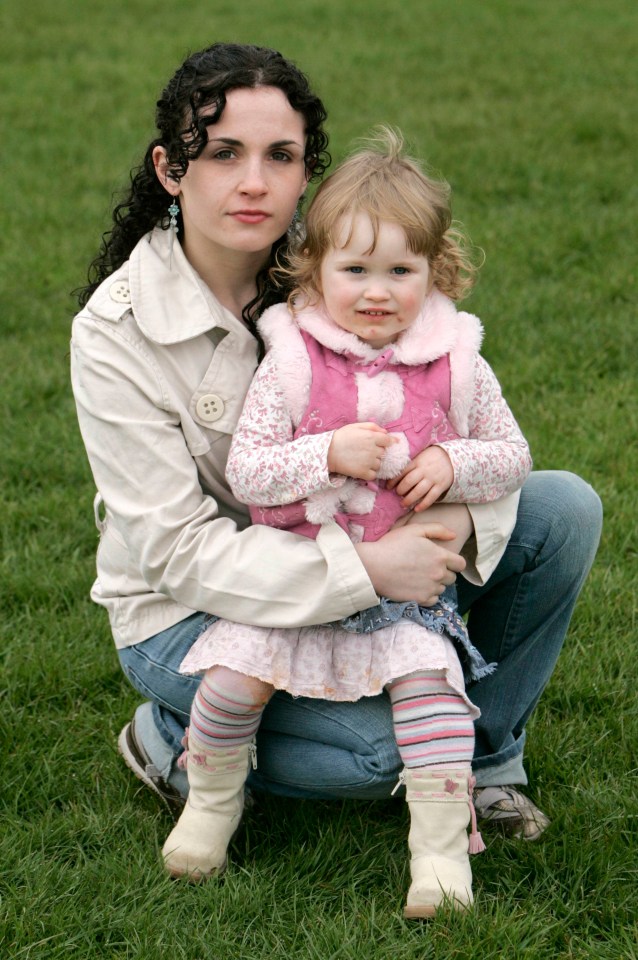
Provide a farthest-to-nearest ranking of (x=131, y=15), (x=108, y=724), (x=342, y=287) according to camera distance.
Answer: (x=131, y=15) < (x=108, y=724) < (x=342, y=287)

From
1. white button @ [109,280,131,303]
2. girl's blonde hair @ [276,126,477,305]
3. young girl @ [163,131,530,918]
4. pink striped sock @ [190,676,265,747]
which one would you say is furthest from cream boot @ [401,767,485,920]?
white button @ [109,280,131,303]

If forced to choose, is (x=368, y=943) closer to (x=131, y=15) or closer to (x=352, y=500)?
(x=352, y=500)

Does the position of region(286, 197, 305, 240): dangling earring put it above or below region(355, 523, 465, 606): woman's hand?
above

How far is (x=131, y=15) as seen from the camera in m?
10.4

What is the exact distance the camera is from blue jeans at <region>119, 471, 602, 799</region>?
254cm

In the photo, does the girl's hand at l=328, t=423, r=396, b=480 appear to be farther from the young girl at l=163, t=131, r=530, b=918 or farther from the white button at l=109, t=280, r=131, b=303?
Answer: the white button at l=109, t=280, r=131, b=303

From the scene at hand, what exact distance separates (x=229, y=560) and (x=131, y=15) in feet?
29.6

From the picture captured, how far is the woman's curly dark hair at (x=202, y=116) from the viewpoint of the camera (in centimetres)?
251

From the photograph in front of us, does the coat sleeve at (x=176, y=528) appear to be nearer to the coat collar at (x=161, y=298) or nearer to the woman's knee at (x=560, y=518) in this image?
the coat collar at (x=161, y=298)

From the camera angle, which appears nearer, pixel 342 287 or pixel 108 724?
pixel 342 287

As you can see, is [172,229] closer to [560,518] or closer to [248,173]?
[248,173]

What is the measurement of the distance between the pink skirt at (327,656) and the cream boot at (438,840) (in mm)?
150

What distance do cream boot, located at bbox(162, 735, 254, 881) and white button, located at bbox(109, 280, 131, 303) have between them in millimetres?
899

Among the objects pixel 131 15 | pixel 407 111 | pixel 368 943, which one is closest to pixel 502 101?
pixel 407 111
